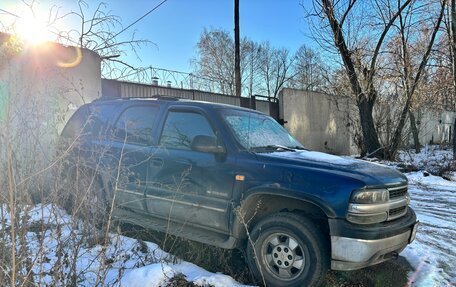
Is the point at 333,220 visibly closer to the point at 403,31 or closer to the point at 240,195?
the point at 240,195

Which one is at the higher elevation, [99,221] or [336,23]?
[336,23]

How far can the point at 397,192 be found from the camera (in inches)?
152

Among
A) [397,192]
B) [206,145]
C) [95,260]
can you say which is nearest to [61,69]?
[206,145]

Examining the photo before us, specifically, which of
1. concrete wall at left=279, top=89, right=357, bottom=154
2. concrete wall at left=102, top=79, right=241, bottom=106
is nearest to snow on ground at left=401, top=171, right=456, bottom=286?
concrete wall at left=102, top=79, right=241, bottom=106

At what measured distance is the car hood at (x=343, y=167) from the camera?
140 inches

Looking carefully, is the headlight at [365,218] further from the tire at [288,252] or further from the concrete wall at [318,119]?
the concrete wall at [318,119]

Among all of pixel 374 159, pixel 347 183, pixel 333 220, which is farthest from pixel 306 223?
pixel 374 159

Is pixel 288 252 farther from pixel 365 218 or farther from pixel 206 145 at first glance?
pixel 206 145

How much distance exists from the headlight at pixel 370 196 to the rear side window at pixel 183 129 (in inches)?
65.7

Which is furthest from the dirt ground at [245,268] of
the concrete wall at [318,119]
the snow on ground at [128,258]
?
the concrete wall at [318,119]

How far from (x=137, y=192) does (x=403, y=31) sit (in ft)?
51.1

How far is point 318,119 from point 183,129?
13.7 metres

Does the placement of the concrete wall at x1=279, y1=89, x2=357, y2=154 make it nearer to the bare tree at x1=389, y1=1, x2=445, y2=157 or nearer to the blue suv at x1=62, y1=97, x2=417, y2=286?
the bare tree at x1=389, y1=1, x2=445, y2=157

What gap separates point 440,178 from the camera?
11.1 m
